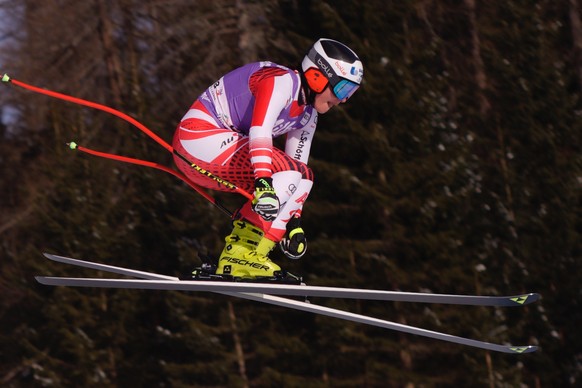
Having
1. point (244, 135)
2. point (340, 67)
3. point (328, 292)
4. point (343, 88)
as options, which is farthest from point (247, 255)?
point (340, 67)

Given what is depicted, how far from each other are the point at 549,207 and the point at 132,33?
935 centimetres

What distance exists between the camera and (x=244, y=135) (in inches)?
Answer: 266

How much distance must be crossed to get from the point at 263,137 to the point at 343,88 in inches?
→ 23.3

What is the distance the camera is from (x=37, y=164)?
86.9ft

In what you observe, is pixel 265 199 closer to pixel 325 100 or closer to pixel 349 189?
pixel 325 100

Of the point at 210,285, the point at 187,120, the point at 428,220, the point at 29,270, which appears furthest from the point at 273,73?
the point at 29,270

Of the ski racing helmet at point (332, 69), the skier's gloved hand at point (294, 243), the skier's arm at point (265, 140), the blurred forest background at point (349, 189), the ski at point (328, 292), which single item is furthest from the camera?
the blurred forest background at point (349, 189)

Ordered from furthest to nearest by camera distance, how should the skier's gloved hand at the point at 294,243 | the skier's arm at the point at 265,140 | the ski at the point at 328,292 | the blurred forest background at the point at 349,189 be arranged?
the blurred forest background at the point at 349,189, the skier's gloved hand at the point at 294,243, the ski at the point at 328,292, the skier's arm at the point at 265,140

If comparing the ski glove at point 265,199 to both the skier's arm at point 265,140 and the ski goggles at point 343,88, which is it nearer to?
the skier's arm at point 265,140

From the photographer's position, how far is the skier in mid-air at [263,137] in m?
6.27

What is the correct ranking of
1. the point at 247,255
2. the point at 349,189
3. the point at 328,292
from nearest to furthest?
1. the point at 328,292
2. the point at 247,255
3. the point at 349,189

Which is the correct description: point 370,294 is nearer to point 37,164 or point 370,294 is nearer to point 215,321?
point 215,321

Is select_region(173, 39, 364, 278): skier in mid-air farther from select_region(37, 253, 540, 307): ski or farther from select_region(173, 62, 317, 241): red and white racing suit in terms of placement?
select_region(37, 253, 540, 307): ski

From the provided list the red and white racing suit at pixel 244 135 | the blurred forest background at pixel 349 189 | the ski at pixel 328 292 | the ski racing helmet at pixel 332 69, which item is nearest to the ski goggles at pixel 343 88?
the ski racing helmet at pixel 332 69
